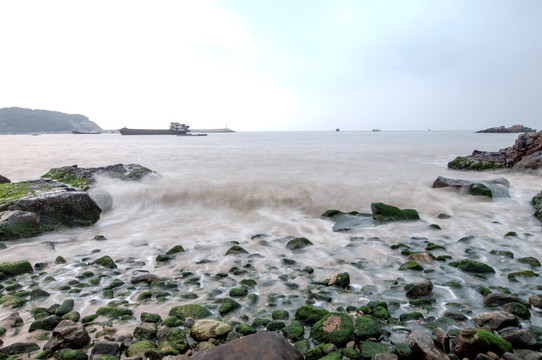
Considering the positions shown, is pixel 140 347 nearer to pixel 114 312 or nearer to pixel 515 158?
pixel 114 312

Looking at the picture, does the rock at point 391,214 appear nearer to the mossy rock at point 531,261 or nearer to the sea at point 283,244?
the sea at point 283,244

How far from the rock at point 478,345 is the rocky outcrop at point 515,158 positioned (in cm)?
1580

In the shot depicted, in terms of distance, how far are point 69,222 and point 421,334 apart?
26.3ft

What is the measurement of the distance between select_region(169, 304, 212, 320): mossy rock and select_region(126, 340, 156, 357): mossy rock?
0.55m

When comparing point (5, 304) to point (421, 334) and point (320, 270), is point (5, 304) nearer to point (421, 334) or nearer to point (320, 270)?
point (320, 270)

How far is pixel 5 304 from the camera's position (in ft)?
12.3

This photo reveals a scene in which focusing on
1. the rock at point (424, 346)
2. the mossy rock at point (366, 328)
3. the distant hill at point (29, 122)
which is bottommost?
the mossy rock at point (366, 328)

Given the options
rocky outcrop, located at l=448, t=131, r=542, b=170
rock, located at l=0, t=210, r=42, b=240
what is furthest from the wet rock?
rocky outcrop, located at l=448, t=131, r=542, b=170

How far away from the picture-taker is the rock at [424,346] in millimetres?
2638

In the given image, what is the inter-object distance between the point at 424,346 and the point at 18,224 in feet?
26.3

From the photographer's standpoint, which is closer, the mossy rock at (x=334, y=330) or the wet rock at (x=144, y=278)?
the mossy rock at (x=334, y=330)

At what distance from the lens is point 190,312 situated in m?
3.56

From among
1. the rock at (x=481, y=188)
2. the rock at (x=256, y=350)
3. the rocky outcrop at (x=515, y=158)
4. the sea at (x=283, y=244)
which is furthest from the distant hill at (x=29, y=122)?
the rock at (x=256, y=350)

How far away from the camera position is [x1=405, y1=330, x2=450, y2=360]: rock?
2.64 m
